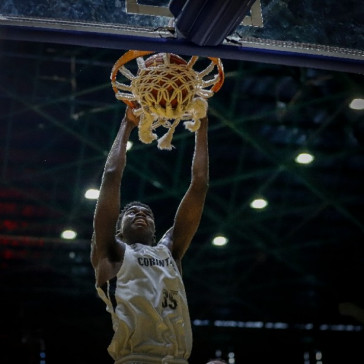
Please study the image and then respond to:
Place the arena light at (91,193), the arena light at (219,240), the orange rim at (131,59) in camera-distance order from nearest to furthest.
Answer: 1. the orange rim at (131,59)
2. the arena light at (91,193)
3. the arena light at (219,240)

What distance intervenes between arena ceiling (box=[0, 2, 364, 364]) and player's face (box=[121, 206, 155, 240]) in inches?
138

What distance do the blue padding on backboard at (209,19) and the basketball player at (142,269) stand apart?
2.94 feet

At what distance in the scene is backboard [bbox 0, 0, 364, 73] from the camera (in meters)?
2.93

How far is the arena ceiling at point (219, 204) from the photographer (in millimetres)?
7723

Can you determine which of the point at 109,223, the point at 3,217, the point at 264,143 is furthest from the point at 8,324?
the point at 109,223

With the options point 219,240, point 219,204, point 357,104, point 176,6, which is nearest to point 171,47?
point 176,6

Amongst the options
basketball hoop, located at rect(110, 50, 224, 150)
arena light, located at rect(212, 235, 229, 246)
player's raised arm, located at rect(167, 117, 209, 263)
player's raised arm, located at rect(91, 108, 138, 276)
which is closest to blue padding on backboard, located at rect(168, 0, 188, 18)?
basketball hoop, located at rect(110, 50, 224, 150)

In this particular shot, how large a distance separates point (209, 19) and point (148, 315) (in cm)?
141

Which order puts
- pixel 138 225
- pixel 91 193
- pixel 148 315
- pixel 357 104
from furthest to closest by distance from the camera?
pixel 91 193 → pixel 357 104 → pixel 138 225 → pixel 148 315

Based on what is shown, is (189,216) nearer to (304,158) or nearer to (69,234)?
(304,158)

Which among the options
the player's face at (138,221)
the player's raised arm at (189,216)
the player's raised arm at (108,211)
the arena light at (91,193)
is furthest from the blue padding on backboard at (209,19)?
the arena light at (91,193)

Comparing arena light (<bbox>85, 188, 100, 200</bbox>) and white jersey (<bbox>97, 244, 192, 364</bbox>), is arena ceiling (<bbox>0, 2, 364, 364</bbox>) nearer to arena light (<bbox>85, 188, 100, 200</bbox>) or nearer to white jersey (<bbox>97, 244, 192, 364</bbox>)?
arena light (<bbox>85, 188, 100, 200</bbox>)

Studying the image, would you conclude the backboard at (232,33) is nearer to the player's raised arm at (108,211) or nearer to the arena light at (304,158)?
the player's raised arm at (108,211)

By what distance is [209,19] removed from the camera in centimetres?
292
